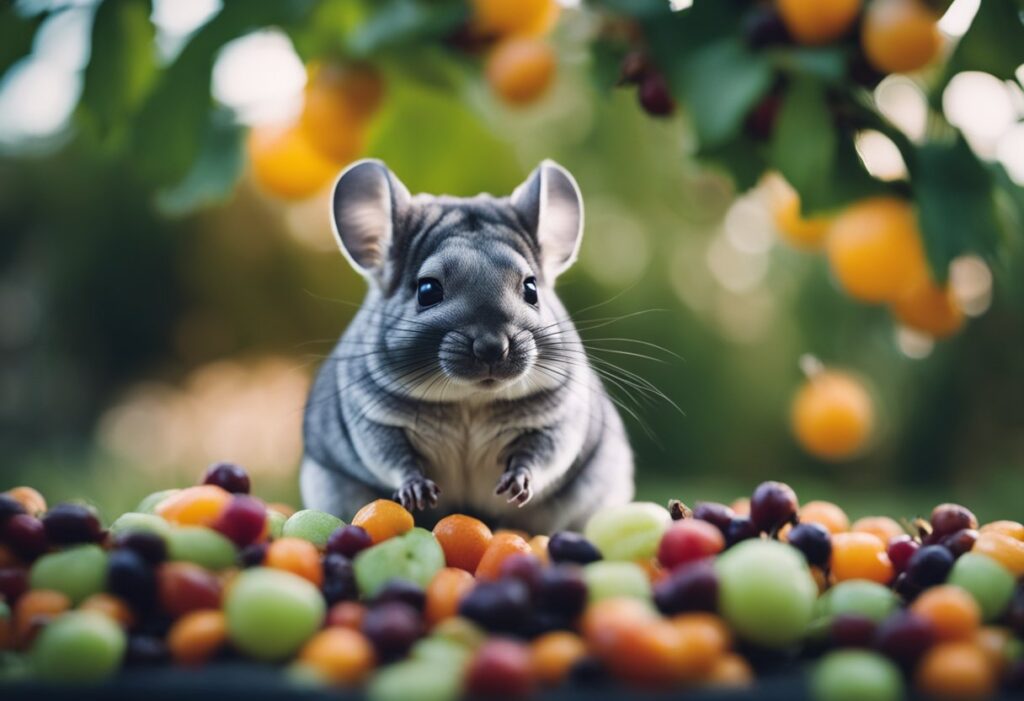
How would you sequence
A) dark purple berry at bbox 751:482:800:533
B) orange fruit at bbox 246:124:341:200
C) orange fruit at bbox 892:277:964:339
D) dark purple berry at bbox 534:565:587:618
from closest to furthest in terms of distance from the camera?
1. dark purple berry at bbox 534:565:587:618
2. dark purple berry at bbox 751:482:800:533
3. orange fruit at bbox 892:277:964:339
4. orange fruit at bbox 246:124:341:200

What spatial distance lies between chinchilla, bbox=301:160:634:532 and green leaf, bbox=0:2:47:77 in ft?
2.68

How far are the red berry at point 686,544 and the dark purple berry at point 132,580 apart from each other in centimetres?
96

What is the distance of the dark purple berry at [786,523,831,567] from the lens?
2066 millimetres

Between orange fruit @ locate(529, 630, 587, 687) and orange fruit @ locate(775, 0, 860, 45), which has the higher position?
orange fruit @ locate(775, 0, 860, 45)

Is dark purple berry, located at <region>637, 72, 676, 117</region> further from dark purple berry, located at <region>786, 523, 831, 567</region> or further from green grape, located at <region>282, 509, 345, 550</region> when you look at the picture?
green grape, located at <region>282, 509, 345, 550</region>

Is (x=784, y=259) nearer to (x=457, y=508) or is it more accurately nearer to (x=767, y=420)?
(x=767, y=420)

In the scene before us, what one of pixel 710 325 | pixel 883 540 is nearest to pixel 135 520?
pixel 883 540

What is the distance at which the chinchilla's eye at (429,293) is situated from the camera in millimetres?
2602

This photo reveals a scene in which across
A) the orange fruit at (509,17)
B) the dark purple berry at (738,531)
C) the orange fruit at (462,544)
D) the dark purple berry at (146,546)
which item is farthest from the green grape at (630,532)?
the orange fruit at (509,17)

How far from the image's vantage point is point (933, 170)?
228cm

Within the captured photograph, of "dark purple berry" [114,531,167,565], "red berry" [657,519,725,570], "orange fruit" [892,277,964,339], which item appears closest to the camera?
"dark purple berry" [114,531,167,565]

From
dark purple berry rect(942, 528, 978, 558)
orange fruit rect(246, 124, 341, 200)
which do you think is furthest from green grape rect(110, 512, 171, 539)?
dark purple berry rect(942, 528, 978, 558)

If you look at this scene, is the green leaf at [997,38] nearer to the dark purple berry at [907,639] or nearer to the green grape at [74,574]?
the dark purple berry at [907,639]

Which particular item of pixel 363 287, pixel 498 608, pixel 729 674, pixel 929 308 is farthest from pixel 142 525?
pixel 363 287
